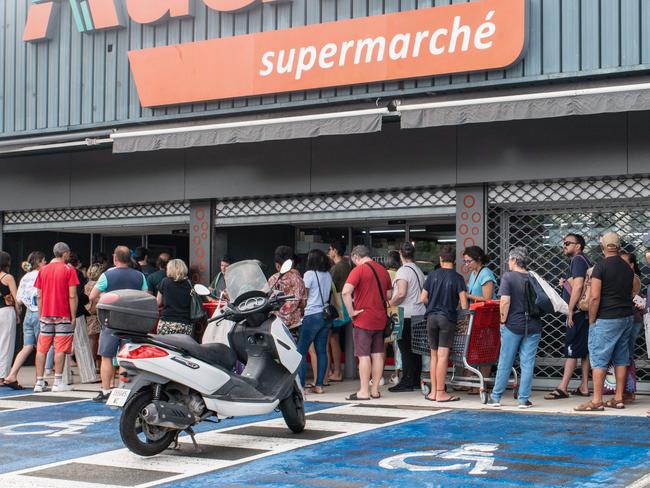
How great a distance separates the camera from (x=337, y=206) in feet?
40.2

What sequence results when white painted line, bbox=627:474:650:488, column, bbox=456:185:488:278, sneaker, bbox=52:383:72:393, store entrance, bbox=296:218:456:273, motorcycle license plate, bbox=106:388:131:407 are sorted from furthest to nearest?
store entrance, bbox=296:218:456:273 → sneaker, bbox=52:383:72:393 → column, bbox=456:185:488:278 → motorcycle license plate, bbox=106:388:131:407 → white painted line, bbox=627:474:650:488

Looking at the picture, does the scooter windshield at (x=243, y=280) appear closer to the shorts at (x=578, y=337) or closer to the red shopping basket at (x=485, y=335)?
the red shopping basket at (x=485, y=335)

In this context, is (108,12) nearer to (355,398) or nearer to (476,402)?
(355,398)

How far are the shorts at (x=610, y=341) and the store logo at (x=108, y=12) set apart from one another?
5835 millimetres

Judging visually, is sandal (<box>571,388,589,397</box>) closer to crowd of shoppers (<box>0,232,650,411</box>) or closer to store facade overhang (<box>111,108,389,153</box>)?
crowd of shoppers (<box>0,232,650,411</box>)

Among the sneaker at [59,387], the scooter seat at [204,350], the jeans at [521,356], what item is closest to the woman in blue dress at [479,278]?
the jeans at [521,356]

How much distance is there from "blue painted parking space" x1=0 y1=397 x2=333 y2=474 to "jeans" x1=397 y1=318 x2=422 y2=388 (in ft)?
5.18

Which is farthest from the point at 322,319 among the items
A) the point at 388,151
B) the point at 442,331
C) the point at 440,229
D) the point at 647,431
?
the point at 647,431

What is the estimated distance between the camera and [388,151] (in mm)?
11680

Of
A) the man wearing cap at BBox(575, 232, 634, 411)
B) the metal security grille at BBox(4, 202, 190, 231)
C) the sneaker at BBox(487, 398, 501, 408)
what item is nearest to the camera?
the man wearing cap at BBox(575, 232, 634, 411)

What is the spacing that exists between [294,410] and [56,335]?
15.4 ft

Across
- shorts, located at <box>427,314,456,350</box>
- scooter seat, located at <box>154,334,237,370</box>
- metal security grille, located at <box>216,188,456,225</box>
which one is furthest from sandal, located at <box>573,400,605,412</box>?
scooter seat, located at <box>154,334,237,370</box>

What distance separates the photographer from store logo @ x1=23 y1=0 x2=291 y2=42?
40.1ft

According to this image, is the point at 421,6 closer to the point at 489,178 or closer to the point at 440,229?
the point at 489,178
